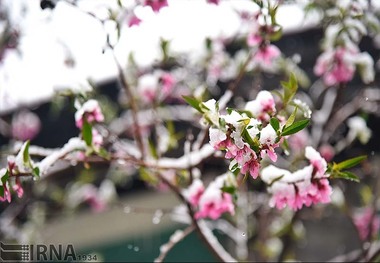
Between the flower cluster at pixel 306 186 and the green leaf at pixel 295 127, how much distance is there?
1.29ft

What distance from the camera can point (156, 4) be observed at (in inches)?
70.3

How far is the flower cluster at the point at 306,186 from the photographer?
4.71ft

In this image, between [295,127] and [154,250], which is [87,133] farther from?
[154,250]

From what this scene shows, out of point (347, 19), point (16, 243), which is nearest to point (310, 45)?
point (347, 19)

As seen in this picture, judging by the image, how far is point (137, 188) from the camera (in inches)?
172

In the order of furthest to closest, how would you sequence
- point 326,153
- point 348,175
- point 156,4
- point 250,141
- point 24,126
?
point 24,126, point 326,153, point 156,4, point 348,175, point 250,141

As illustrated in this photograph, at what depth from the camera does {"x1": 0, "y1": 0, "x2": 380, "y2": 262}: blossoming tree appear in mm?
1393

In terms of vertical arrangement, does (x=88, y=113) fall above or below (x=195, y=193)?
above

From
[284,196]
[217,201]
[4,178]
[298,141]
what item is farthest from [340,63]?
[4,178]

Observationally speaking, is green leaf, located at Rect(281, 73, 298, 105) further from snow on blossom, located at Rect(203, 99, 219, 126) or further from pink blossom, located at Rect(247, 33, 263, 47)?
pink blossom, located at Rect(247, 33, 263, 47)

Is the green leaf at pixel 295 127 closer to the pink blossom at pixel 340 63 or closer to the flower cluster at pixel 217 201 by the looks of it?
the flower cluster at pixel 217 201

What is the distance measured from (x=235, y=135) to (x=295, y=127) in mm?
128

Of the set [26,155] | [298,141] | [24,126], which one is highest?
[26,155]

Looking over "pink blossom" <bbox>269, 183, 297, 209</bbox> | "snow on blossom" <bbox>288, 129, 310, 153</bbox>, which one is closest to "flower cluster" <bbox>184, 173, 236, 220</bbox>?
"pink blossom" <bbox>269, 183, 297, 209</bbox>
